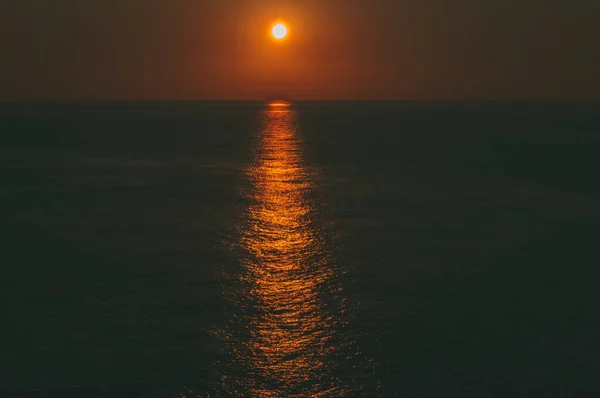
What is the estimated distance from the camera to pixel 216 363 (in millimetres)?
8617

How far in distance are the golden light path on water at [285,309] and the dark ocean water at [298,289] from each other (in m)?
0.03

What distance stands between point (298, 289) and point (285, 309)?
106 centimetres

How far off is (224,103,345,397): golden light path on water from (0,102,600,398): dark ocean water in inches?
1.4

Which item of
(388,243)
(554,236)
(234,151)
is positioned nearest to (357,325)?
(388,243)

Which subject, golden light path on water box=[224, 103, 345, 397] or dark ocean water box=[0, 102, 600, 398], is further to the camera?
dark ocean water box=[0, 102, 600, 398]

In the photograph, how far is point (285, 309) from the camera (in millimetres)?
10508

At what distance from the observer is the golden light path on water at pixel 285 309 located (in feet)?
26.6

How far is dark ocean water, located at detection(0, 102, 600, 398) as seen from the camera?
8352mm

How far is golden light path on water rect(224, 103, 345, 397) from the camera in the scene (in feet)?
26.6

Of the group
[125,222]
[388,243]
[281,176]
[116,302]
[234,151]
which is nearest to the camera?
[116,302]

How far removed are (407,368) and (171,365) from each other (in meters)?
2.88

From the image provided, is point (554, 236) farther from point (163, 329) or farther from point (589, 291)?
point (163, 329)

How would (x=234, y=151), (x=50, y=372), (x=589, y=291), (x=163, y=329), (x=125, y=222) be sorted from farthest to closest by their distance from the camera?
(x=234, y=151)
(x=125, y=222)
(x=589, y=291)
(x=163, y=329)
(x=50, y=372)

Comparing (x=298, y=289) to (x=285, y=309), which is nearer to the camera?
(x=285, y=309)
